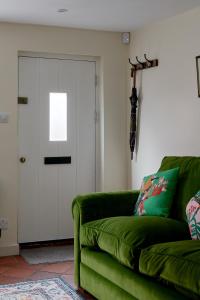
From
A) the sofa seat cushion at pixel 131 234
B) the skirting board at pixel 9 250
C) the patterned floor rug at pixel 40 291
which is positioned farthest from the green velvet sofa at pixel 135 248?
the skirting board at pixel 9 250

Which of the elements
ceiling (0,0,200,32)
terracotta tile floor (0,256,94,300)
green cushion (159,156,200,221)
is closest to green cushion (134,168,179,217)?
green cushion (159,156,200,221)

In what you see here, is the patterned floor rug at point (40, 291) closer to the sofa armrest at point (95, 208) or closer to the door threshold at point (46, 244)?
the sofa armrest at point (95, 208)

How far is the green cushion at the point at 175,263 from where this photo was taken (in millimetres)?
2221

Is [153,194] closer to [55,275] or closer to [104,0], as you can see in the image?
[55,275]

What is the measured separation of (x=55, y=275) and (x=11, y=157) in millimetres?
1289

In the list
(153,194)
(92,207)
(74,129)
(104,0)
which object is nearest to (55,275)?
(92,207)

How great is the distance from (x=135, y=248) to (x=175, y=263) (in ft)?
1.36

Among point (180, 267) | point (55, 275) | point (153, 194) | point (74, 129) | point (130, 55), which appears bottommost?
point (55, 275)

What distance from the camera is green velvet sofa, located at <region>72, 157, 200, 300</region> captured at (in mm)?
2387

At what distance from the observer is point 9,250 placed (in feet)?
14.9

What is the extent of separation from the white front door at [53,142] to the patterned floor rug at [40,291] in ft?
3.81

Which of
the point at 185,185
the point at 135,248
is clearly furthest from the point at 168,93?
the point at 135,248

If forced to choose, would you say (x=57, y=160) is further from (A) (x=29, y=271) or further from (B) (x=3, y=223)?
(A) (x=29, y=271)

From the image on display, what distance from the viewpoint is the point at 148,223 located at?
294 cm
